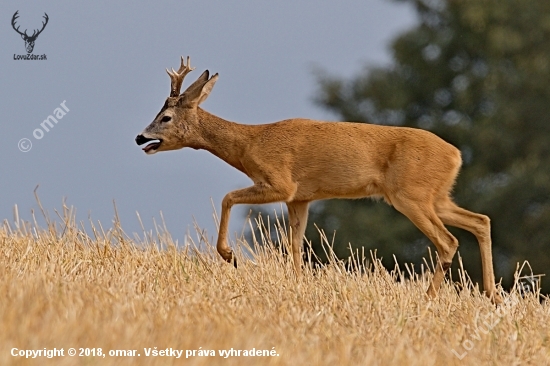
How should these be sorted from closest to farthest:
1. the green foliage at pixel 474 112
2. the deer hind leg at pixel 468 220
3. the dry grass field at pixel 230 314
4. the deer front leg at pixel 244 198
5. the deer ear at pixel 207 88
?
1. the dry grass field at pixel 230 314
2. the deer front leg at pixel 244 198
3. the deer hind leg at pixel 468 220
4. the deer ear at pixel 207 88
5. the green foliage at pixel 474 112

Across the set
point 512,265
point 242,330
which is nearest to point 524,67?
point 512,265

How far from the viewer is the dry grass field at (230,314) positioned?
5.40m

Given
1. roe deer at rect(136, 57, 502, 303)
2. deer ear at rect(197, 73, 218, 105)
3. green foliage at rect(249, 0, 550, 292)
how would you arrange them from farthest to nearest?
green foliage at rect(249, 0, 550, 292)
deer ear at rect(197, 73, 218, 105)
roe deer at rect(136, 57, 502, 303)

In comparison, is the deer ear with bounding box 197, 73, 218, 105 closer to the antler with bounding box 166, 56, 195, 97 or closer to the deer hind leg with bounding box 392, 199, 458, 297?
the antler with bounding box 166, 56, 195, 97

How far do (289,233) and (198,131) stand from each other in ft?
4.62

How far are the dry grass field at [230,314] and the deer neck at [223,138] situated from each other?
39.4 inches

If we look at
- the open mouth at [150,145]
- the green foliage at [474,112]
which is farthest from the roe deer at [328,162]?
the green foliage at [474,112]

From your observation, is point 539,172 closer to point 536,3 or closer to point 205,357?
point 536,3

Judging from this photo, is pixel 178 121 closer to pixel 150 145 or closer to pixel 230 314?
pixel 150 145

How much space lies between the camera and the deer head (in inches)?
398

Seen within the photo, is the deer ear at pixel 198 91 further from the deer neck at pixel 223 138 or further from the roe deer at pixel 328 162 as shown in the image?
the deer neck at pixel 223 138

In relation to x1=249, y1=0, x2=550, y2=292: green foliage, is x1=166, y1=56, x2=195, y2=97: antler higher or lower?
higher

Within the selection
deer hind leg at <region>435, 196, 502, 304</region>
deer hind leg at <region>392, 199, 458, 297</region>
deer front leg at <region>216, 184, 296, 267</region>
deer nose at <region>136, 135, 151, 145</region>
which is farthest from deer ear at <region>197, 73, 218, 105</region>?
deer hind leg at <region>435, 196, 502, 304</region>

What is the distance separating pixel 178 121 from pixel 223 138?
50 centimetres
